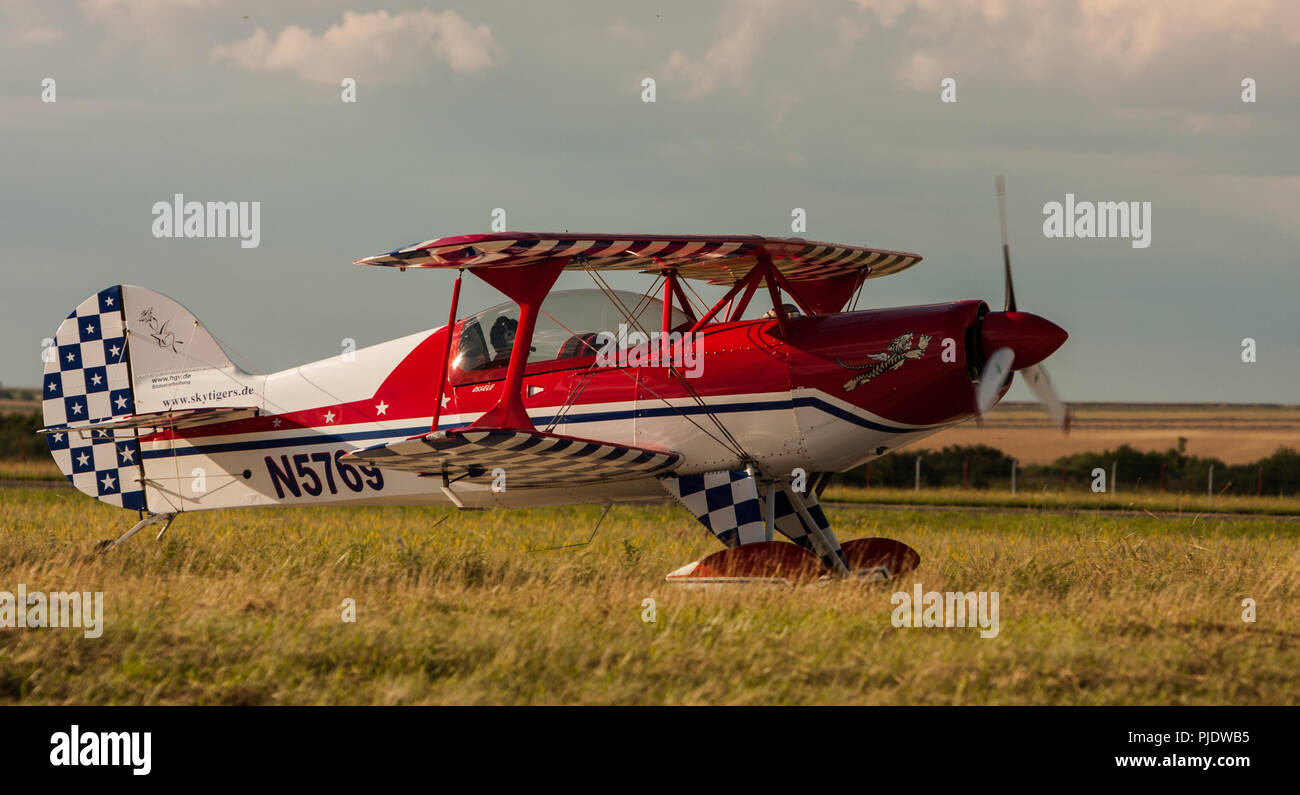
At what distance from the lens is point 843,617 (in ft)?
27.2

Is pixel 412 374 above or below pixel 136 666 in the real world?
above

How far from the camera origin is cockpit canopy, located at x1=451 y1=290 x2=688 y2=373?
10.7 m

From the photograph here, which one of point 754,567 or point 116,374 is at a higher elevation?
point 116,374

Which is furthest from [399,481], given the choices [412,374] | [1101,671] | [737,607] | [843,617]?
[1101,671]

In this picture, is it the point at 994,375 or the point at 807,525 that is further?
the point at 807,525

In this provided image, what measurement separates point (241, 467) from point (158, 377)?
5.49 ft

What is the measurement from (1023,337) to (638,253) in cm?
298

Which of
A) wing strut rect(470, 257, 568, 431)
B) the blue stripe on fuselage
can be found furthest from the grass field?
wing strut rect(470, 257, 568, 431)

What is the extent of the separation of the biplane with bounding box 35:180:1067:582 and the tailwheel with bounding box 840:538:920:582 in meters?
0.02

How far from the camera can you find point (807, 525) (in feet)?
35.6

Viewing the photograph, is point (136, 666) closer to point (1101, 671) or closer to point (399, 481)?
point (399, 481)
